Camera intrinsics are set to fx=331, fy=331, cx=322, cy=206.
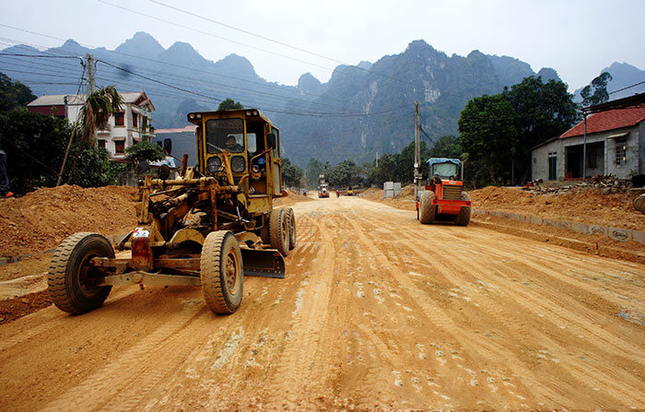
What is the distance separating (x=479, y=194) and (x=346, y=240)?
12.2 metres

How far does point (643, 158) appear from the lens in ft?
68.6

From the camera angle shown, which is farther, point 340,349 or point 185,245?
A: point 185,245

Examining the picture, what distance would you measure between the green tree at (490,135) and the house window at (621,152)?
7.72 metres

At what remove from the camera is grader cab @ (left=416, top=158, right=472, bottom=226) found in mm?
11539

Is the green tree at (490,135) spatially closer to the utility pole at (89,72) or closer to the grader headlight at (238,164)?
the utility pole at (89,72)

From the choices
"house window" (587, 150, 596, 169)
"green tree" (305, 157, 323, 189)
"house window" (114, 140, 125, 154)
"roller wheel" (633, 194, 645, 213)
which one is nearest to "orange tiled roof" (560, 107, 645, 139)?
"house window" (587, 150, 596, 169)

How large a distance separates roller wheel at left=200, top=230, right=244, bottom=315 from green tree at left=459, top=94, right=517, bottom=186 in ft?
101

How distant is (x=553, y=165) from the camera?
2803cm

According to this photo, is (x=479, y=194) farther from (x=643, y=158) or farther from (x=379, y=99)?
(x=379, y=99)

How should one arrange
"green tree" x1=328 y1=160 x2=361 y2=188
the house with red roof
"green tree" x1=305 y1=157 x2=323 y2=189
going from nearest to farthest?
the house with red roof
"green tree" x1=328 y1=160 x2=361 y2=188
"green tree" x1=305 y1=157 x2=323 y2=189

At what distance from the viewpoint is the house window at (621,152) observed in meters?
22.2

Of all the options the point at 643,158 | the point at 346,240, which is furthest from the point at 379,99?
the point at 346,240

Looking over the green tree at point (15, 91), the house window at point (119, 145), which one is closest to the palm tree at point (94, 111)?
the house window at point (119, 145)

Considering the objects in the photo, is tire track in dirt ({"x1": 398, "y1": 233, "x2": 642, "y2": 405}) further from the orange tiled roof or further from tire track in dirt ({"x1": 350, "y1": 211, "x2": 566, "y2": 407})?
the orange tiled roof
